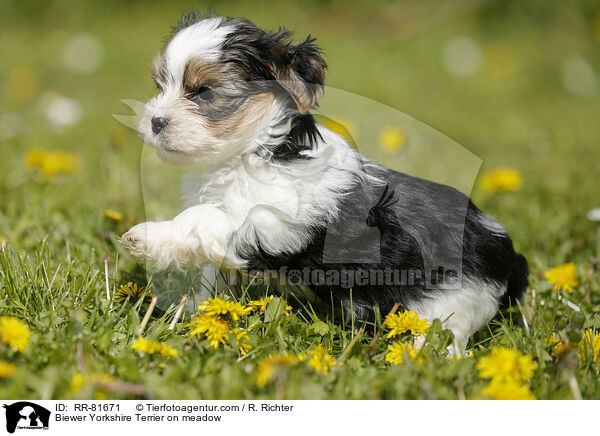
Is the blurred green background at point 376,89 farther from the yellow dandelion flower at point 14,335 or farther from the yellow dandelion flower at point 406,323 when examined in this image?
the yellow dandelion flower at point 406,323

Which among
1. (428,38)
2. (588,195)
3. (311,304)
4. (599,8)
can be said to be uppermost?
(599,8)

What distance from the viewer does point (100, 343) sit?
85.8 inches

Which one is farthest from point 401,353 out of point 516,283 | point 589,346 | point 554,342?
point 516,283

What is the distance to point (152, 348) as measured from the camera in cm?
212

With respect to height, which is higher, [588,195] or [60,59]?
[60,59]

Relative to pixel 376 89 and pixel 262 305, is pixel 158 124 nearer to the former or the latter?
pixel 262 305

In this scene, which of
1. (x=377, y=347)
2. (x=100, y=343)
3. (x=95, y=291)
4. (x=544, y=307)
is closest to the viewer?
(x=100, y=343)

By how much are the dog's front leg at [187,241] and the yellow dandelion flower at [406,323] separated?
64 centimetres

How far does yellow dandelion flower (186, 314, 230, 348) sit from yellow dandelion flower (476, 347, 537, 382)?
0.94m

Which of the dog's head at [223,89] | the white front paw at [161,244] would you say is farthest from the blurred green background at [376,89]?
the white front paw at [161,244]

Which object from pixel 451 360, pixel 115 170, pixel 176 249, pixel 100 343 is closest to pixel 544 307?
pixel 451 360

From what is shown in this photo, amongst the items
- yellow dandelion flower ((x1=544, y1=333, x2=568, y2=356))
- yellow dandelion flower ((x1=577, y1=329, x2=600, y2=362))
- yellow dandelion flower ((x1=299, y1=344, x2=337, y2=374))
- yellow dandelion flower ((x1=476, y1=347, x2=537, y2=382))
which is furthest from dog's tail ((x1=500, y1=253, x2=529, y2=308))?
yellow dandelion flower ((x1=299, y1=344, x2=337, y2=374))
